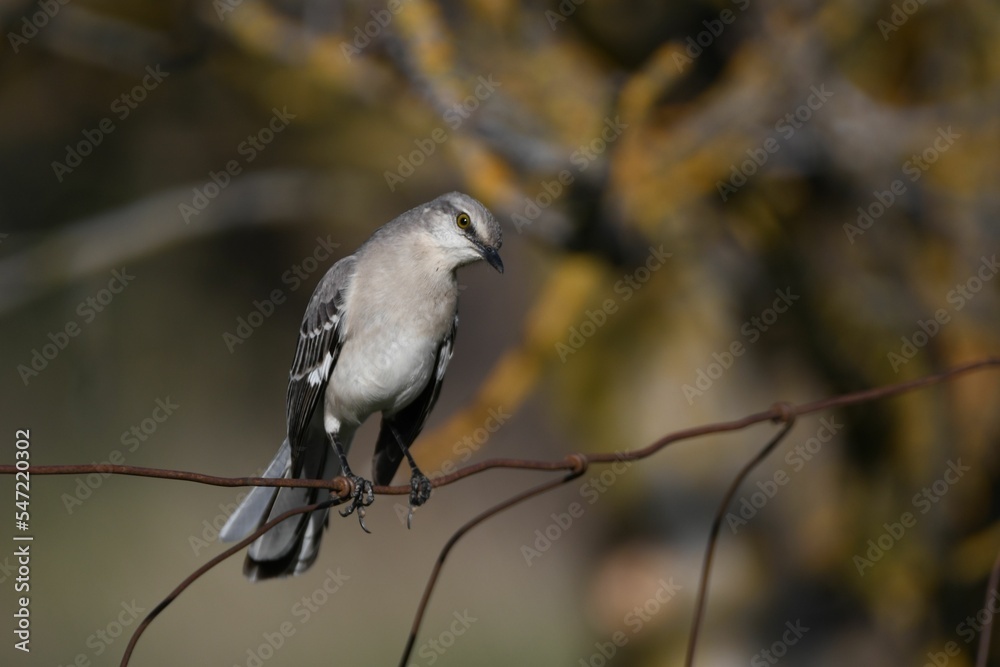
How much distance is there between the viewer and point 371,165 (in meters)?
7.55

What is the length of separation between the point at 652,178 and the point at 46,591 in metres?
5.92

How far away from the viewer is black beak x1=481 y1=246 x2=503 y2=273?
3.32m

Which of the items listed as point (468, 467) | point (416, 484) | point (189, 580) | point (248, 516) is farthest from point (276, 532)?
point (189, 580)

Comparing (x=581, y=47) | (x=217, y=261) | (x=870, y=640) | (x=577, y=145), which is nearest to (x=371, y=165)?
(x=581, y=47)

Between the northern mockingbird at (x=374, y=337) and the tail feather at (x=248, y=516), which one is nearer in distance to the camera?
the tail feather at (x=248, y=516)

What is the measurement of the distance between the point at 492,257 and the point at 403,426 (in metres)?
0.87

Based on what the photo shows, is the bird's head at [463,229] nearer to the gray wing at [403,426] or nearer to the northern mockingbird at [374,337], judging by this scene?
the northern mockingbird at [374,337]

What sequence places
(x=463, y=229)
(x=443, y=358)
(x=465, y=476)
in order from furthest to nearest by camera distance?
1. (x=443, y=358)
2. (x=463, y=229)
3. (x=465, y=476)

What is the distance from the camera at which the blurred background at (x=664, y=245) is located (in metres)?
→ 4.63

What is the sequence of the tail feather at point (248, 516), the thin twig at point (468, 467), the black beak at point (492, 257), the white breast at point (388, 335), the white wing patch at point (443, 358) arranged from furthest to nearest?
the white wing patch at point (443, 358)
the white breast at point (388, 335)
the black beak at point (492, 257)
the tail feather at point (248, 516)
the thin twig at point (468, 467)

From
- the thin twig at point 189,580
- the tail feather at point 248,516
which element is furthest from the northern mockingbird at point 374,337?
the thin twig at point 189,580

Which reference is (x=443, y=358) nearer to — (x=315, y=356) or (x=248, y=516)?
(x=315, y=356)

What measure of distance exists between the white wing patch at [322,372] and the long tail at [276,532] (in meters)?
0.26

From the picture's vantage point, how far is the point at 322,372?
357 centimetres
